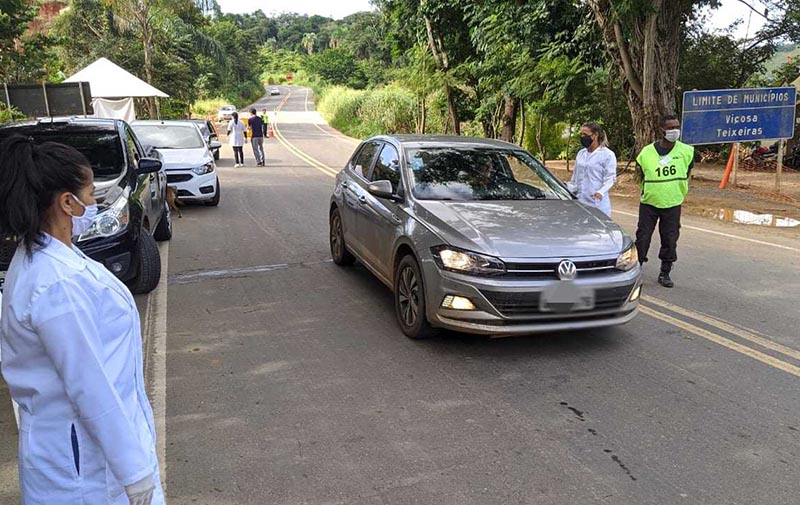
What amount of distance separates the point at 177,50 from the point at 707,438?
44681 millimetres

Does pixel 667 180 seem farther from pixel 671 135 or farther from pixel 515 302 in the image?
pixel 515 302

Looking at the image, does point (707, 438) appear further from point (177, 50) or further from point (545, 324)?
point (177, 50)

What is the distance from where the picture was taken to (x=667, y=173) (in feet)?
22.6

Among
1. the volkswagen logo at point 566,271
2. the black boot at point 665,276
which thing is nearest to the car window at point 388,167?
the volkswagen logo at point 566,271

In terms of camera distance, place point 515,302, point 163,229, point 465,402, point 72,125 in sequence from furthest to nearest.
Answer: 1. point 163,229
2. point 72,125
3. point 515,302
4. point 465,402

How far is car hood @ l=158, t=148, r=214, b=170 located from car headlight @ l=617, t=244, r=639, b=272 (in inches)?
350

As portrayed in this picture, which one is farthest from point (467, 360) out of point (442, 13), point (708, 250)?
point (442, 13)

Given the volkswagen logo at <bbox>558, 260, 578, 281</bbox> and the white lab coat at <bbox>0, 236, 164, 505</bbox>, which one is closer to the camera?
the white lab coat at <bbox>0, 236, 164, 505</bbox>

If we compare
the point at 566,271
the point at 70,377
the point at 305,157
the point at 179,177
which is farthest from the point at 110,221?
the point at 305,157

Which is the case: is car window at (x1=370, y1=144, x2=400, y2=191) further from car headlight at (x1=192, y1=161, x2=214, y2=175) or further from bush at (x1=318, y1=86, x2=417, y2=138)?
bush at (x1=318, y1=86, x2=417, y2=138)

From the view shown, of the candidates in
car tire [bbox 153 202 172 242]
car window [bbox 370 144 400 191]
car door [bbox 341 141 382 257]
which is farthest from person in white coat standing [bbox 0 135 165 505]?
car tire [bbox 153 202 172 242]

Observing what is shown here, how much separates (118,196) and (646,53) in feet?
39.5

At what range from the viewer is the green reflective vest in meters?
6.89

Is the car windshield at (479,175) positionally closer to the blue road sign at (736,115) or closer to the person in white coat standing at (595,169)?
the person in white coat standing at (595,169)
